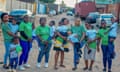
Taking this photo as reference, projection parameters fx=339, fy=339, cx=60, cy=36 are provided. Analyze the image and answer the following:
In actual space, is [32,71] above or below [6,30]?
below

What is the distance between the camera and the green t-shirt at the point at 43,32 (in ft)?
35.8

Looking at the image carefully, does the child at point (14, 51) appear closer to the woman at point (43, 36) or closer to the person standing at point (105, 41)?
the woman at point (43, 36)

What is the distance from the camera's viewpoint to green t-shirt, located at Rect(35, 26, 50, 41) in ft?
35.8

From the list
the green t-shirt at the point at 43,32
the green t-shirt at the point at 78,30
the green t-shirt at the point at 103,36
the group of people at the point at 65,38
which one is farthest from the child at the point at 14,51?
the green t-shirt at the point at 103,36

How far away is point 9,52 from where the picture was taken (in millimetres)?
10031

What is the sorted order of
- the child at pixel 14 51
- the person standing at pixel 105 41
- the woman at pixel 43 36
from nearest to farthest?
the child at pixel 14 51
the person standing at pixel 105 41
the woman at pixel 43 36

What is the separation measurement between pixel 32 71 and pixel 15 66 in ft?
2.26

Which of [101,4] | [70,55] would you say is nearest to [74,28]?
[70,55]

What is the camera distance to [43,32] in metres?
10.9

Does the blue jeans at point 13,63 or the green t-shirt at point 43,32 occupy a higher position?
the green t-shirt at point 43,32

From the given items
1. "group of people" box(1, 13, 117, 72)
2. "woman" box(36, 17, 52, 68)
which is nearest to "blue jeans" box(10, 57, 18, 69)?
"group of people" box(1, 13, 117, 72)

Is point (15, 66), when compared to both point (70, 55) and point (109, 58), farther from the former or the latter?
point (70, 55)

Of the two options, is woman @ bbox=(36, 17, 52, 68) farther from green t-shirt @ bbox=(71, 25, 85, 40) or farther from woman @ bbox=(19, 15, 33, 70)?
green t-shirt @ bbox=(71, 25, 85, 40)

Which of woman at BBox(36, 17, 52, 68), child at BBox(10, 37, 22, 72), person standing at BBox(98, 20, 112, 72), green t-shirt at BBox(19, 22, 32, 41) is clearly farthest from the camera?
woman at BBox(36, 17, 52, 68)
